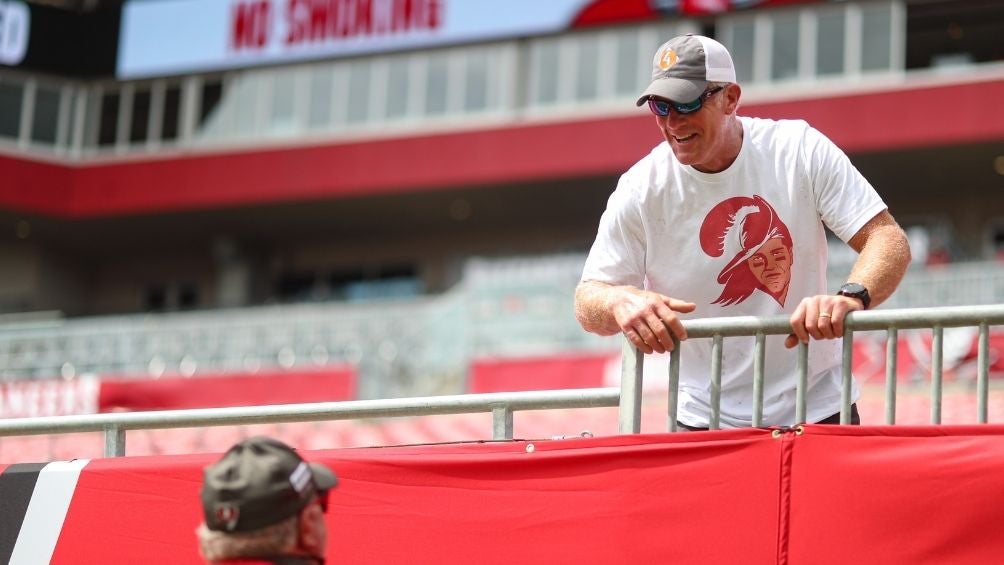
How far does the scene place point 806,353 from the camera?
4000mm

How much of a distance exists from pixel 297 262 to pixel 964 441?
2440cm

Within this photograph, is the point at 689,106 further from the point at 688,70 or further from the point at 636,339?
the point at 636,339

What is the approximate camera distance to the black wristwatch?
3.98m

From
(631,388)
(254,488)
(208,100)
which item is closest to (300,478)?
(254,488)

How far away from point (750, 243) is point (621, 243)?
38 centimetres

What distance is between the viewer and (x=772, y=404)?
428 centimetres

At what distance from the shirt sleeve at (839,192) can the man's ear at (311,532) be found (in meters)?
1.85

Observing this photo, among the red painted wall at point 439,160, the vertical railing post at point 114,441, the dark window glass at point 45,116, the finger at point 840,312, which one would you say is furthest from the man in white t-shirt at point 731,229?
the dark window glass at point 45,116

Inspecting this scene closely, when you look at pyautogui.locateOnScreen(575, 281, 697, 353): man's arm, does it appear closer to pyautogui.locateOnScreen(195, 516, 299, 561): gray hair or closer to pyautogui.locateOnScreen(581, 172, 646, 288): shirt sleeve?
pyautogui.locateOnScreen(581, 172, 646, 288): shirt sleeve

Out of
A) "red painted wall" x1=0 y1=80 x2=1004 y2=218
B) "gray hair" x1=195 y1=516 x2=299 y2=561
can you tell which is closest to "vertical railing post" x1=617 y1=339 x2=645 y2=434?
"gray hair" x1=195 y1=516 x2=299 y2=561

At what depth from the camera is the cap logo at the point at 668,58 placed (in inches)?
166

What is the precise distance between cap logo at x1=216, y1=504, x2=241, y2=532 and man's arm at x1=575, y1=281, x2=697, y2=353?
4.67 feet

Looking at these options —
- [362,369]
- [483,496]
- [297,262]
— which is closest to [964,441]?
[483,496]

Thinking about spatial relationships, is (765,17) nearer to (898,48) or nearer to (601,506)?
(898,48)
